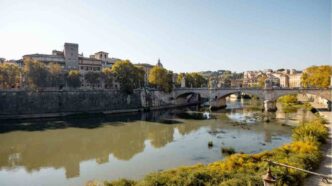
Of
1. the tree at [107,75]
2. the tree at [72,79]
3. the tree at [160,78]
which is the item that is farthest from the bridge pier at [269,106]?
Answer: the tree at [72,79]

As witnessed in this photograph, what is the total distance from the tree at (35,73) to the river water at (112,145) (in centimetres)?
752

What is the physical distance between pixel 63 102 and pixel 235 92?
26921mm

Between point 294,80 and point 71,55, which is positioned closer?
point 71,55

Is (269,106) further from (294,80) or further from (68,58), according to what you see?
(294,80)

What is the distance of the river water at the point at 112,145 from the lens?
599 inches

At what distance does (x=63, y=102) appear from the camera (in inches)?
1540

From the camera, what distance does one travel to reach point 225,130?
1038 inches

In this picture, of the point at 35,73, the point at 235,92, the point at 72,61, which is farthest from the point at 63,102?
the point at 235,92

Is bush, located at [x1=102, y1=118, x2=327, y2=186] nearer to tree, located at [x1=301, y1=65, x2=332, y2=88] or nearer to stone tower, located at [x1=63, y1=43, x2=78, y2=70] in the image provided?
tree, located at [x1=301, y1=65, x2=332, y2=88]

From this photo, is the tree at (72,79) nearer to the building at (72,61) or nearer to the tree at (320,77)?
the building at (72,61)

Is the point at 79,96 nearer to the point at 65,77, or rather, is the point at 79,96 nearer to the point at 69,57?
the point at 65,77

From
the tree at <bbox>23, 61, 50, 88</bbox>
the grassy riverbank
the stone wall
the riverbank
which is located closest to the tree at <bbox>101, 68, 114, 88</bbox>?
the stone wall

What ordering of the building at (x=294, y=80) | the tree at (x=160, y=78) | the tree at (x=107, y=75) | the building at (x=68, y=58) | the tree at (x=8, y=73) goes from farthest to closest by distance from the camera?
the building at (x=294, y=80) < the building at (x=68, y=58) < the tree at (x=160, y=78) < the tree at (x=107, y=75) < the tree at (x=8, y=73)

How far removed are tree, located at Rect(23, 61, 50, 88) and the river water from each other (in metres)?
7.52
